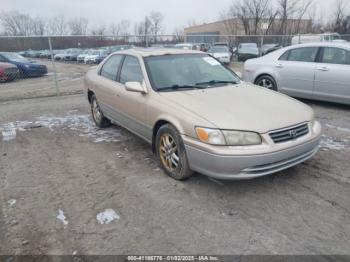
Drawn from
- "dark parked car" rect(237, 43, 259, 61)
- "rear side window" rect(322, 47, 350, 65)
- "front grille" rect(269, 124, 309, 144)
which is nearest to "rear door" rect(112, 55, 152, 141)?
"front grille" rect(269, 124, 309, 144)

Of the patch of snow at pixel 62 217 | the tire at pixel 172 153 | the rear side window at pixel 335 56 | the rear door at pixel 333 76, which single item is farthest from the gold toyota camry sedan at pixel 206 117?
the rear side window at pixel 335 56

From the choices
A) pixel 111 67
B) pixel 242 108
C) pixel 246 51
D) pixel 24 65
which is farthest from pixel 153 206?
pixel 246 51

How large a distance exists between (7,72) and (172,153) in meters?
13.8

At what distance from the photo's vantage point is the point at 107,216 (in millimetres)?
3178

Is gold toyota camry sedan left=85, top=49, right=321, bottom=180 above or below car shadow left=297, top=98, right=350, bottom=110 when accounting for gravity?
above

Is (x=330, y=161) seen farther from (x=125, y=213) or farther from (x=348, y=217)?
(x=125, y=213)

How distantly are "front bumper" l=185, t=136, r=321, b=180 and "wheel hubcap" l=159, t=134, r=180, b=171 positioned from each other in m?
0.31

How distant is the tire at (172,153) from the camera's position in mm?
3643

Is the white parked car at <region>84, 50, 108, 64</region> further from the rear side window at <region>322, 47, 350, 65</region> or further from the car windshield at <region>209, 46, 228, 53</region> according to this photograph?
the rear side window at <region>322, 47, 350, 65</region>

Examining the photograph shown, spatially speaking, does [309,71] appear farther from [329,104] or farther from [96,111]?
[96,111]

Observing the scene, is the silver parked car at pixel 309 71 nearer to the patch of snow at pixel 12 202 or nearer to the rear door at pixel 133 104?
the rear door at pixel 133 104

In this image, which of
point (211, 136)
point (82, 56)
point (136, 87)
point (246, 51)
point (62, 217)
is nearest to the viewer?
point (62, 217)

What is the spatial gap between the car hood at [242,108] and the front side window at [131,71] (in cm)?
67

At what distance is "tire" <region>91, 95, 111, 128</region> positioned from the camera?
606 centimetres
